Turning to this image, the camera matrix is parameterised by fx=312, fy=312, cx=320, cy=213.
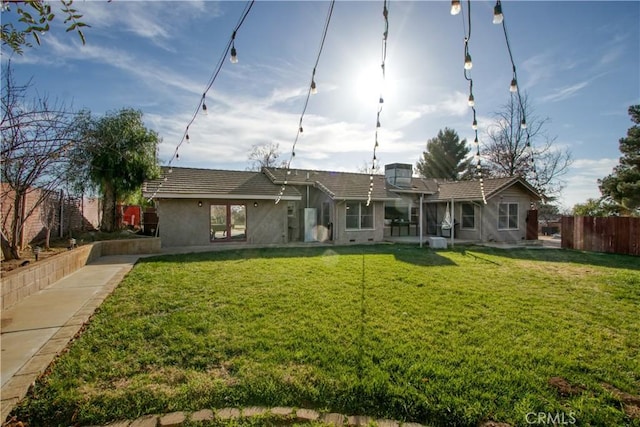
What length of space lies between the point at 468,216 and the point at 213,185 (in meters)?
13.4

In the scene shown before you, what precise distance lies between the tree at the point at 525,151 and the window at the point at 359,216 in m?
15.5

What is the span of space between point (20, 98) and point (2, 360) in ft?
14.7

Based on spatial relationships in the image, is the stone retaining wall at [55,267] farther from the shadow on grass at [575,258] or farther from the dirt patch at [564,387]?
the shadow on grass at [575,258]

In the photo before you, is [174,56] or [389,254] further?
[389,254]

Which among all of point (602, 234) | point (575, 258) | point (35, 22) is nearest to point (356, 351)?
point (35, 22)

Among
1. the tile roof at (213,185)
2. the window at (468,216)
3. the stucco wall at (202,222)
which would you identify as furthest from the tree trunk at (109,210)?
the window at (468,216)

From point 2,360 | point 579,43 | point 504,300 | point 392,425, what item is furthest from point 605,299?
point 2,360

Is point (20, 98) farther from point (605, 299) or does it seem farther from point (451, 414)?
point (605, 299)

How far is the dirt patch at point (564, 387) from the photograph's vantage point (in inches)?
113

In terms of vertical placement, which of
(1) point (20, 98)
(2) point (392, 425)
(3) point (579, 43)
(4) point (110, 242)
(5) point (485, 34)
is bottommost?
(2) point (392, 425)

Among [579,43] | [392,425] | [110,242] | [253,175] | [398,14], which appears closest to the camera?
[392,425]

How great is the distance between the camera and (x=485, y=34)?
4.45 metres

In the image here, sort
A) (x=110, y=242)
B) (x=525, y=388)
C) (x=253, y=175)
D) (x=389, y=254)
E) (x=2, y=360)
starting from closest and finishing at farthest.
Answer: (x=525, y=388) < (x=2, y=360) < (x=110, y=242) < (x=389, y=254) < (x=253, y=175)

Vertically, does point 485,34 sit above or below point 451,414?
above
